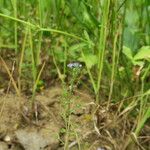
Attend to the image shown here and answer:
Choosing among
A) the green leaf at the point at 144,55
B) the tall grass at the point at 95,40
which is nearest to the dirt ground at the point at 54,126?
the tall grass at the point at 95,40

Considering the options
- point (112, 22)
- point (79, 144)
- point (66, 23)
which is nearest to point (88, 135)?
point (79, 144)

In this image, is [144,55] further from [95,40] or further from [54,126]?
[54,126]

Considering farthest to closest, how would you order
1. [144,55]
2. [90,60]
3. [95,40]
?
[95,40] → [90,60] → [144,55]

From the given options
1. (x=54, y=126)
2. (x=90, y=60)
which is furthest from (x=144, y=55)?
(x=54, y=126)

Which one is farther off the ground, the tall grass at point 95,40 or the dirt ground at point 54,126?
the tall grass at point 95,40

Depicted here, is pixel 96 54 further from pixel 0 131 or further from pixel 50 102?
pixel 0 131

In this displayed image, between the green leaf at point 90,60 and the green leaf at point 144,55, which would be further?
the green leaf at point 90,60

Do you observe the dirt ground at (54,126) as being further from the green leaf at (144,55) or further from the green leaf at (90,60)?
the green leaf at (144,55)

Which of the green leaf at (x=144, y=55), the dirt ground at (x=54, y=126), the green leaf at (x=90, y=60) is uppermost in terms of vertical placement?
the green leaf at (x=144, y=55)
